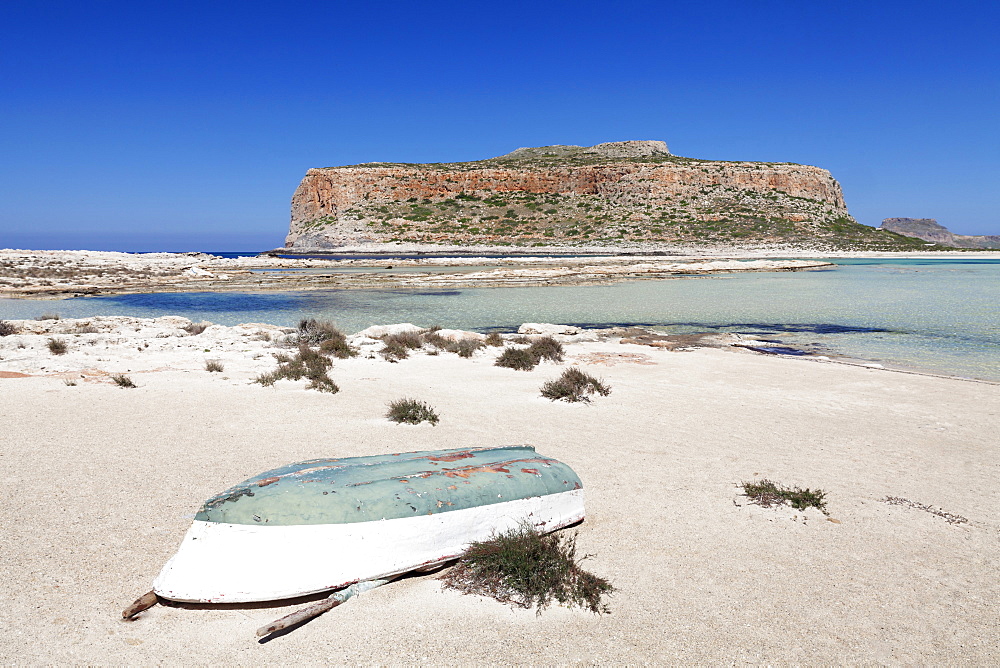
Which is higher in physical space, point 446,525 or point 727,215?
point 727,215

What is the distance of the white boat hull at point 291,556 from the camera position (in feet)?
12.1

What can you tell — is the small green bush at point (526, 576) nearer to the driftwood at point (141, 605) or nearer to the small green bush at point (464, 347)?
the driftwood at point (141, 605)

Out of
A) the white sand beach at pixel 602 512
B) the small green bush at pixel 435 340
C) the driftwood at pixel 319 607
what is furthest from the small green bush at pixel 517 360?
the driftwood at pixel 319 607

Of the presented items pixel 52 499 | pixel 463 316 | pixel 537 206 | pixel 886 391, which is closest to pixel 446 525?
pixel 52 499

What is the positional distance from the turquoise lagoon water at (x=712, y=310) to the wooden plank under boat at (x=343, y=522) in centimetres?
1243

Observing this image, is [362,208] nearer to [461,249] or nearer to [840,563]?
[461,249]

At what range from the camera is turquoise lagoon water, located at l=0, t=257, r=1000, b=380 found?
56.3ft

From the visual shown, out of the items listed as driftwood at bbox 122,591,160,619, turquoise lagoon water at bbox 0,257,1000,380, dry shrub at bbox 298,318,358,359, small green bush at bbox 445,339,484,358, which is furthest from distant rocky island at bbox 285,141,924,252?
driftwood at bbox 122,591,160,619

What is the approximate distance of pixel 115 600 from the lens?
3.86 meters

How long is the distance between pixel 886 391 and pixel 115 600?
38.0 ft

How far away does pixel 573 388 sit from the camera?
32.7ft

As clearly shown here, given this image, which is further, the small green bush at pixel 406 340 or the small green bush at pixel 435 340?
the small green bush at pixel 435 340

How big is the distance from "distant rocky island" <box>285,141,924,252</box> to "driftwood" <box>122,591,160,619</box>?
82.5 meters

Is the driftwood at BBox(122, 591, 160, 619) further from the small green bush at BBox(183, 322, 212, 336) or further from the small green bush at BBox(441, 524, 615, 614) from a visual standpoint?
the small green bush at BBox(183, 322, 212, 336)
